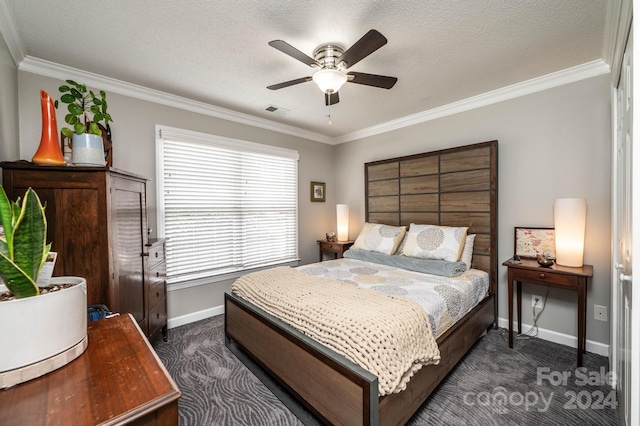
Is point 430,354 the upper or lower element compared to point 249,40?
lower

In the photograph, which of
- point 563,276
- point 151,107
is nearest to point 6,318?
point 151,107

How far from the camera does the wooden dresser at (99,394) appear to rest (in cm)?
61

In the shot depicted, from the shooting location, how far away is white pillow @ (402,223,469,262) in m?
2.82

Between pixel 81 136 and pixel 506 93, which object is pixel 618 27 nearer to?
pixel 506 93

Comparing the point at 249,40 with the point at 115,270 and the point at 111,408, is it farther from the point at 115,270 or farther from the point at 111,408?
the point at 111,408

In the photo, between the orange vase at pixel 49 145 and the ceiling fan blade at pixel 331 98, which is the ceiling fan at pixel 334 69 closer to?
the ceiling fan blade at pixel 331 98

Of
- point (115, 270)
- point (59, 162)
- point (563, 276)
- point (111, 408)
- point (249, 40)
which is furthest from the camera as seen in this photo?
point (563, 276)

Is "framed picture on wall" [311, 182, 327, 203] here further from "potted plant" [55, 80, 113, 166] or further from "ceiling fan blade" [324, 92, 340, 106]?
"potted plant" [55, 80, 113, 166]

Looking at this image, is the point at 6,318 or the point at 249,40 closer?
the point at 6,318

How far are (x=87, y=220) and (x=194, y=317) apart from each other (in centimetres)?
189

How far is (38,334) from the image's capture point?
2.38 feet

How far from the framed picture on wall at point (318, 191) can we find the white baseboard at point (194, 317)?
2.11m

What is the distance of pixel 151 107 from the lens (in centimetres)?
288

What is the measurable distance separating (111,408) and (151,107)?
303cm
